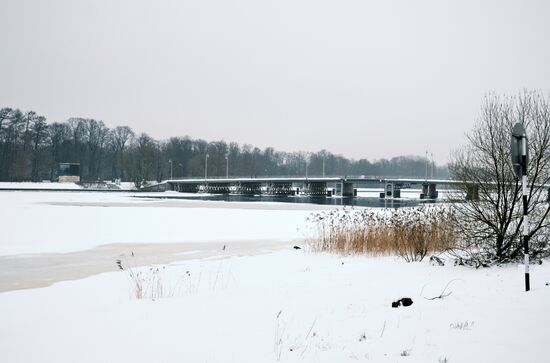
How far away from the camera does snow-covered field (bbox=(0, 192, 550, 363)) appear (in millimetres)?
5535

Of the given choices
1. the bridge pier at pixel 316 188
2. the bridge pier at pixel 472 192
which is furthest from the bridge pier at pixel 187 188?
the bridge pier at pixel 472 192

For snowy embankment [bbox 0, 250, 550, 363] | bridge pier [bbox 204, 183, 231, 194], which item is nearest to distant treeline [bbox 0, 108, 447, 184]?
bridge pier [bbox 204, 183, 231, 194]

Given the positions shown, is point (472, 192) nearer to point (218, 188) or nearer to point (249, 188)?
point (249, 188)

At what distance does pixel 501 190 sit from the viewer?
11.3m

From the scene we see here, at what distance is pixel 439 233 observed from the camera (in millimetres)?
14523

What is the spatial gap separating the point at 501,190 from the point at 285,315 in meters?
6.95

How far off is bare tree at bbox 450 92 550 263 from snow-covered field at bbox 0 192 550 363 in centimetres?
91

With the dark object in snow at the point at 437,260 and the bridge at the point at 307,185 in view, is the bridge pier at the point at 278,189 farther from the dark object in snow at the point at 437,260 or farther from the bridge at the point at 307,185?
the dark object in snow at the point at 437,260

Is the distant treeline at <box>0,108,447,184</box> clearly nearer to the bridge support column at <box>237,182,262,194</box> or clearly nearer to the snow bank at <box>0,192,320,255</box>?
the bridge support column at <box>237,182,262,194</box>

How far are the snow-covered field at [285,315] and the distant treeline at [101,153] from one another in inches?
4238

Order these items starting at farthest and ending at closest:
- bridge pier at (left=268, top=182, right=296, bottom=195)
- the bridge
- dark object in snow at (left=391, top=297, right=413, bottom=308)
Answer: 1. bridge pier at (left=268, top=182, right=296, bottom=195)
2. the bridge
3. dark object in snow at (left=391, top=297, right=413, bottom=308)

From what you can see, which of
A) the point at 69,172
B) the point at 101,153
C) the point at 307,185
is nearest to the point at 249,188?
the point at 307,185

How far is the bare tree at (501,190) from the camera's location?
11.0m

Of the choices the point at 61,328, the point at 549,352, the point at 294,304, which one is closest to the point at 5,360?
the point at 61,328
